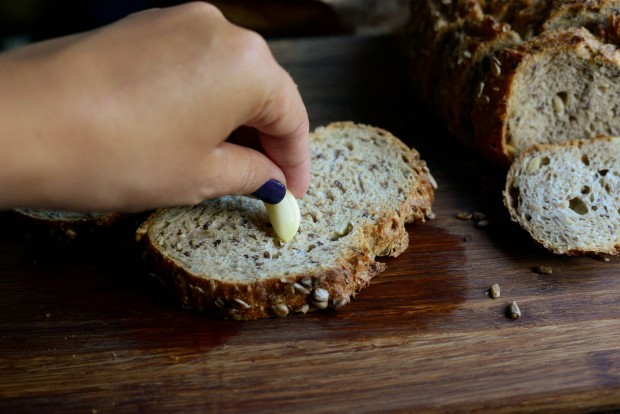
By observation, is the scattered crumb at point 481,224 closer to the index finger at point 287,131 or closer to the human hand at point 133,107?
the index finger at point 287,131

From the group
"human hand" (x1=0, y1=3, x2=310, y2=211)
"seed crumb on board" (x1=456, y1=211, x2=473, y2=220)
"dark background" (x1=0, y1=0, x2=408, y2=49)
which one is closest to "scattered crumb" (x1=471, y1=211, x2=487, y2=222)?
"seed crumb on board" (x1=456, y1=211, x2=473, y2=220)

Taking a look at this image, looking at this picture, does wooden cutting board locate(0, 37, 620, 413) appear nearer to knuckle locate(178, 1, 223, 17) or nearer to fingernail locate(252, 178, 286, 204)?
fingernail locate(252, 178, 286, 204)

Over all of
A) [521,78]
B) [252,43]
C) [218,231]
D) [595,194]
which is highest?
[252,43]

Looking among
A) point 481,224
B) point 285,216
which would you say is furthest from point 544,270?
point 285,216

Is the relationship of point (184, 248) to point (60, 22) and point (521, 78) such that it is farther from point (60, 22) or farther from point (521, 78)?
point (60, 22)

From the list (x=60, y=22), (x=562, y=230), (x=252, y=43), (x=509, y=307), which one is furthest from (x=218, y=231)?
(x=60, y=22)

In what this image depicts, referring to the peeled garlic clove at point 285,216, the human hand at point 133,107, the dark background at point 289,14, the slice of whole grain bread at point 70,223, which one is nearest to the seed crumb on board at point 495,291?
the peeled garlic clove at point 285,216

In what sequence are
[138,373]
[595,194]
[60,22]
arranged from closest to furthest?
1. [138,373]
2. [595,194]
3. [60,22]
